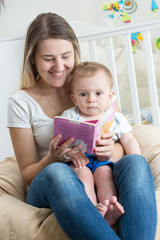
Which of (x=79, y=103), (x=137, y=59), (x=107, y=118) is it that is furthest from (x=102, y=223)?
(x=137, y=59)

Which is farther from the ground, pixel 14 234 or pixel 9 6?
pixel 9 6

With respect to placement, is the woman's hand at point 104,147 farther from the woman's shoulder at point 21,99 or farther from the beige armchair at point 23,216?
the woman's shoulder at point 21,99

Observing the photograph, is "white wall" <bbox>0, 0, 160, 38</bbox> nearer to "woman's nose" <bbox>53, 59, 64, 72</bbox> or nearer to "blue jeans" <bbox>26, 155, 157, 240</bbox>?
"woman's nose" <bbox>53, 59, 64, 72</bbox>

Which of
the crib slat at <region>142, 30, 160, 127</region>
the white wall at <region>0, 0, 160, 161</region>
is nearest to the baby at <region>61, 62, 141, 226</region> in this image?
the crib slat at <region>142, 30, 160, 127</region>

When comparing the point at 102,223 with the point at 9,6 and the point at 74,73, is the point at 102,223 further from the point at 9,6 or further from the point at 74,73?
the point at 9,6

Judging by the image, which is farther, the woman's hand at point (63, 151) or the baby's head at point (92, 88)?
the baby's head at point (92, 88)

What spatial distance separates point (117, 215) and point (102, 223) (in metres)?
0.08

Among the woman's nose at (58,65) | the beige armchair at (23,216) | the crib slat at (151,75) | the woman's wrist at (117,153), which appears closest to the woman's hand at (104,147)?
the woman's wrist at (117,153)

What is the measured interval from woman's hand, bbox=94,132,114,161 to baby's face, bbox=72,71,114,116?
12cm

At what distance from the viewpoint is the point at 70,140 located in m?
1.16

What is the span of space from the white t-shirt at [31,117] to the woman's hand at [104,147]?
26 centimetres

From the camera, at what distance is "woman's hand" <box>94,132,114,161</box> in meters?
1.22

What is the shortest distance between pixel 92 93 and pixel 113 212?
435 millimetres

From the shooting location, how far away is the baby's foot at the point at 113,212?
3.43ft
